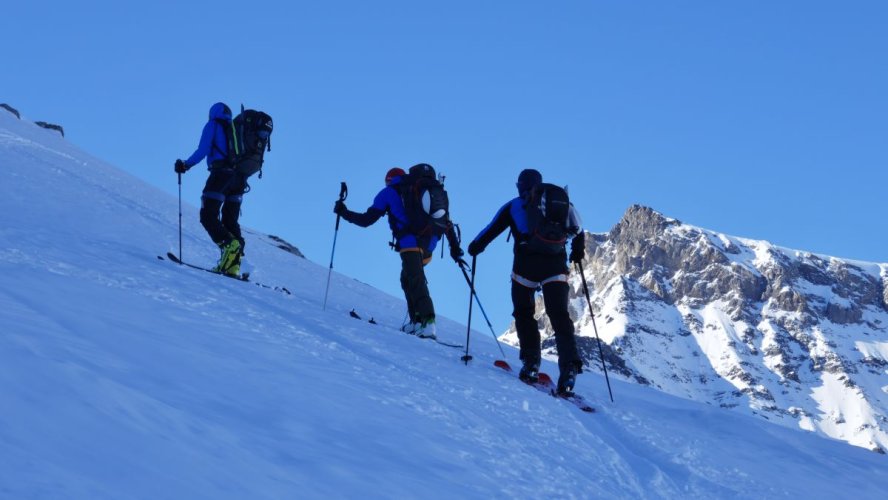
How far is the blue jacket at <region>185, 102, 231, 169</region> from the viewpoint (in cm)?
1323

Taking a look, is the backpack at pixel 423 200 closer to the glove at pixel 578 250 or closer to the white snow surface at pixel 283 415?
the white snow surface at pixel 283 415

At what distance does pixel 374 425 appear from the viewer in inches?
243

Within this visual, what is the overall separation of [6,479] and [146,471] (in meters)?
0.63

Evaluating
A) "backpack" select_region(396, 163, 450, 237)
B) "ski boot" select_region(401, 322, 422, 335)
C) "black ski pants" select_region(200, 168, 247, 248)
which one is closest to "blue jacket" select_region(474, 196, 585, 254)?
"backpack" select_region(396, 163, 450, 237)

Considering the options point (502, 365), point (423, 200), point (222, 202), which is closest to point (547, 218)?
point (502, 365)

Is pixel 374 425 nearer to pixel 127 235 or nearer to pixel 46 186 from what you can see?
pixel 127 235

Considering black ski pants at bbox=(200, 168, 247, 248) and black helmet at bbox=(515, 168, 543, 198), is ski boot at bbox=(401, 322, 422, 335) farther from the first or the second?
black ski pants at bbox=(200, 168, 247, 248)

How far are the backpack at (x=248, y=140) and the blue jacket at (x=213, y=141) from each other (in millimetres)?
89

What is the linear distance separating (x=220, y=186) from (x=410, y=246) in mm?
3130

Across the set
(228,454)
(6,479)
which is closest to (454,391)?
(228,454)

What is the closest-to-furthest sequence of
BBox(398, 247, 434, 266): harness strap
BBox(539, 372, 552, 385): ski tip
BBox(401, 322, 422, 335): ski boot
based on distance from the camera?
BBox(539, 372, 552, 385): ski tip < BBox(398, 247, 434, 266): harness strap < BBox(401, 322, 422, 335): ski boot

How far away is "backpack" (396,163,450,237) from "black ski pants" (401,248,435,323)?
0.31m

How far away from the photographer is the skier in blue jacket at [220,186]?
13242 millimetres

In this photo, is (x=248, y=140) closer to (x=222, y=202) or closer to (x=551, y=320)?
(x=222, y=202)
